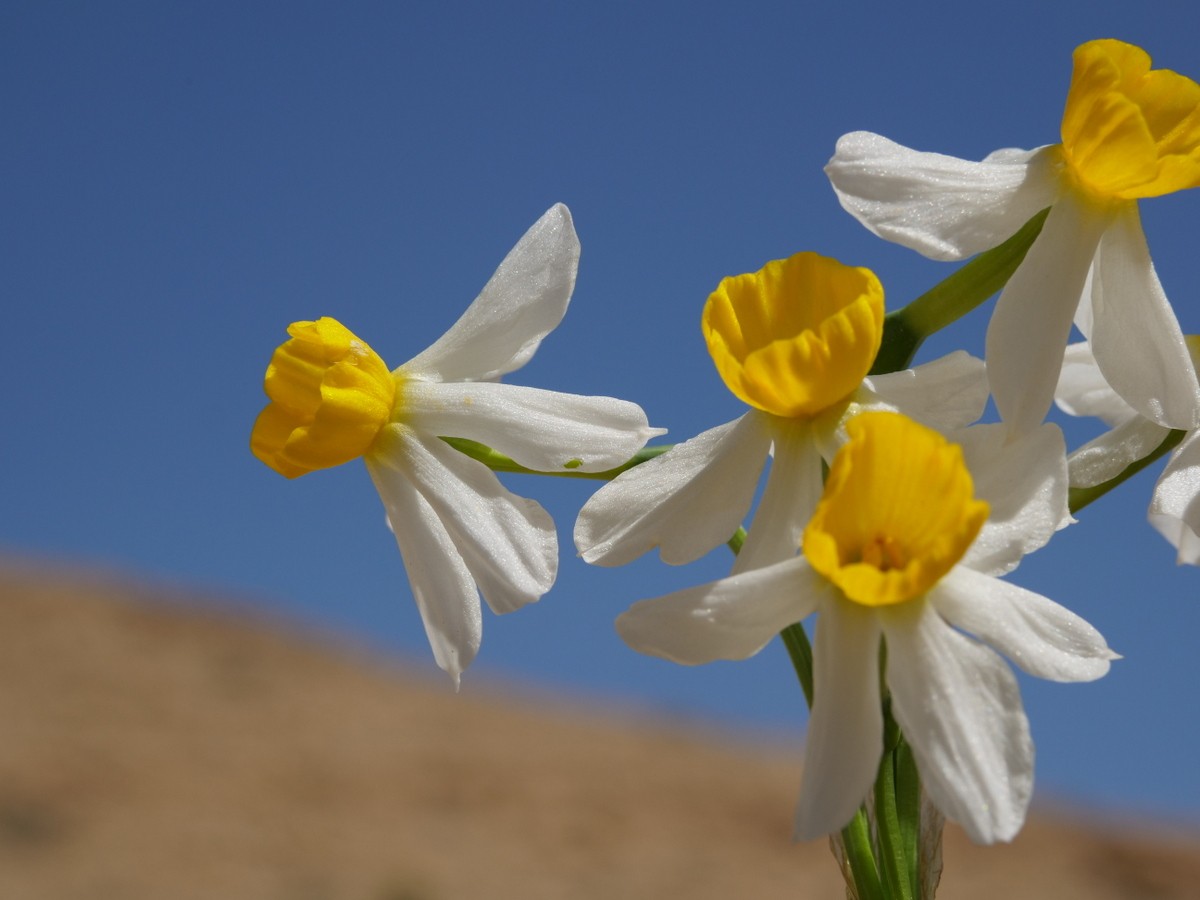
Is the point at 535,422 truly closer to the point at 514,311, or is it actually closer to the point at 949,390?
the point at 514,311

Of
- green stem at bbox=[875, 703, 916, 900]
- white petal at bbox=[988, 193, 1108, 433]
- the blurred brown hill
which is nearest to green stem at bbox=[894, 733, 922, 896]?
green stem at bbox=[875, 703, 916, 900]

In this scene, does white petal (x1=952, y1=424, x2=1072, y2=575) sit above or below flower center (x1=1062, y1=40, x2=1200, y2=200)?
below

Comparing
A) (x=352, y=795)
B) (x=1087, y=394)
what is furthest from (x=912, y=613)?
(x=352, y=795)

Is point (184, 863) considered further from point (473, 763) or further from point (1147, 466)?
point (1147, 466)

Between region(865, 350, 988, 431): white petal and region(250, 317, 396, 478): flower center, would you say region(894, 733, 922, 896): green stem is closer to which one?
region(865, 350, 988, 431): white petal

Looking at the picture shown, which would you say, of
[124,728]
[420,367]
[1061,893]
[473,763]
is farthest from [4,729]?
[420,367]

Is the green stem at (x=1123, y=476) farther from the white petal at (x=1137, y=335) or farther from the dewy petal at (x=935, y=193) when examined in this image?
the dewy petal at (x=935, y=193)
